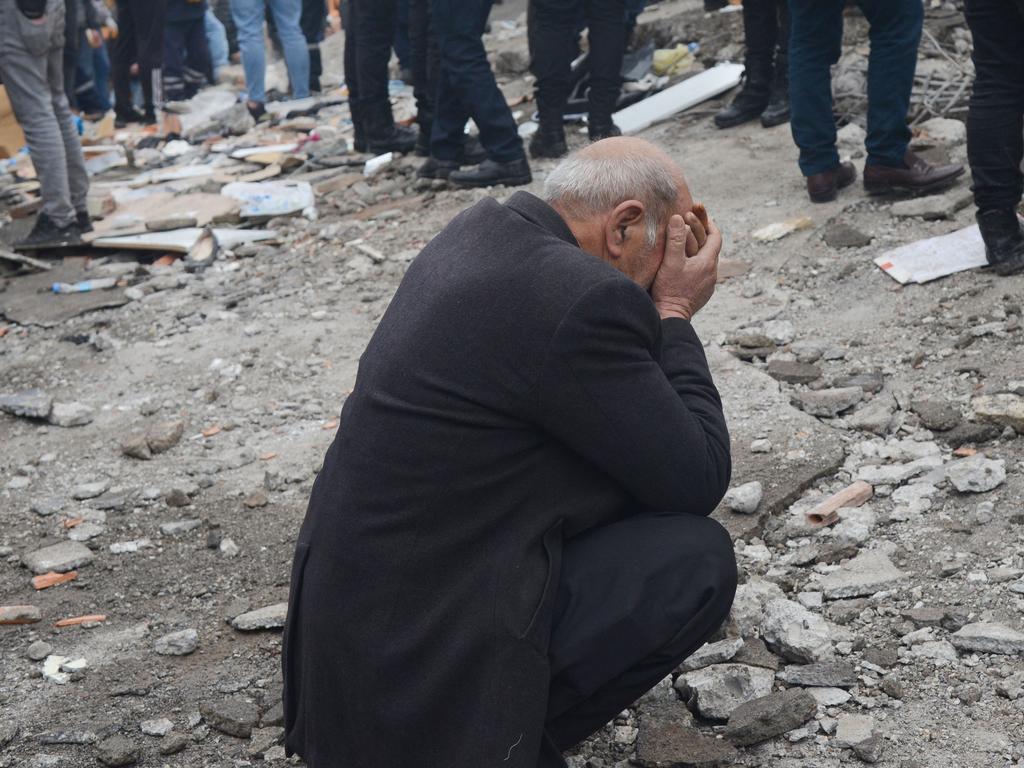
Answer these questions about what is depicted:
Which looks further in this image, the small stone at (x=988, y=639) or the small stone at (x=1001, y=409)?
the small stone at (x=1001, y=409)

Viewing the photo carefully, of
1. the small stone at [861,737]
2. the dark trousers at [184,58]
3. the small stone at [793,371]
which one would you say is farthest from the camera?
the dark trousers at [184,58]

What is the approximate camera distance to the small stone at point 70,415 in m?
5.02

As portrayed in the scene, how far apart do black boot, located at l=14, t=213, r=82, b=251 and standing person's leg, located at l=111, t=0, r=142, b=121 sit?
5092 mm

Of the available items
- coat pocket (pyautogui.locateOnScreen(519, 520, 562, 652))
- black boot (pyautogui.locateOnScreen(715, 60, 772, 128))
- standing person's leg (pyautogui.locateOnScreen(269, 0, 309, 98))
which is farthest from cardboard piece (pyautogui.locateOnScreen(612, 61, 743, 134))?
coat pocket (pyautogui.locateOnScreen(519, 520, 562, 652))

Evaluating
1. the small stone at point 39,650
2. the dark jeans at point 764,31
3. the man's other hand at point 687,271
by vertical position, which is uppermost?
the man's other hand at point 687,271

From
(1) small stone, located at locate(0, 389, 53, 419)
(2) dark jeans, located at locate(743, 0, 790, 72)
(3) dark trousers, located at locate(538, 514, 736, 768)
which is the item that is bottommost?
(1) small stone, located at locate(0, 389, 53, 419)

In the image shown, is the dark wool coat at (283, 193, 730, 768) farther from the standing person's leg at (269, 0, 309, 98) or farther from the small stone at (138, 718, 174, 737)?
the standing person's leg at (269, 0, 309, 98)

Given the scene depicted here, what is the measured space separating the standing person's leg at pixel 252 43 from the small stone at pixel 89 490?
24.0 feet

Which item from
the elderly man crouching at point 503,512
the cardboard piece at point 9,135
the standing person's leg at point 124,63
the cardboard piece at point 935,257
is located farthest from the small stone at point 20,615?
the standing person's leg at point 124,63

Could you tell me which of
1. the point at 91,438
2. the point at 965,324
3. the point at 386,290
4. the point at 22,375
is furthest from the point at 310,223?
the point at 965,324

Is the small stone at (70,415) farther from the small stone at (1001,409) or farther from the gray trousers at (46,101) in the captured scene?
the small stone at (1001,409)

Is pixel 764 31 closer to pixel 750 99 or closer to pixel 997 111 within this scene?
pixel 750 99

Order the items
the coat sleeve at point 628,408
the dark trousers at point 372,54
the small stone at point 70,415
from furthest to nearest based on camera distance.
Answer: the dark trousers at point 372,54 < the small stone at point 70,415 < the coat sleeve at point 628,408

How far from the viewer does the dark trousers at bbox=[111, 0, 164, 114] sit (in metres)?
11.3
